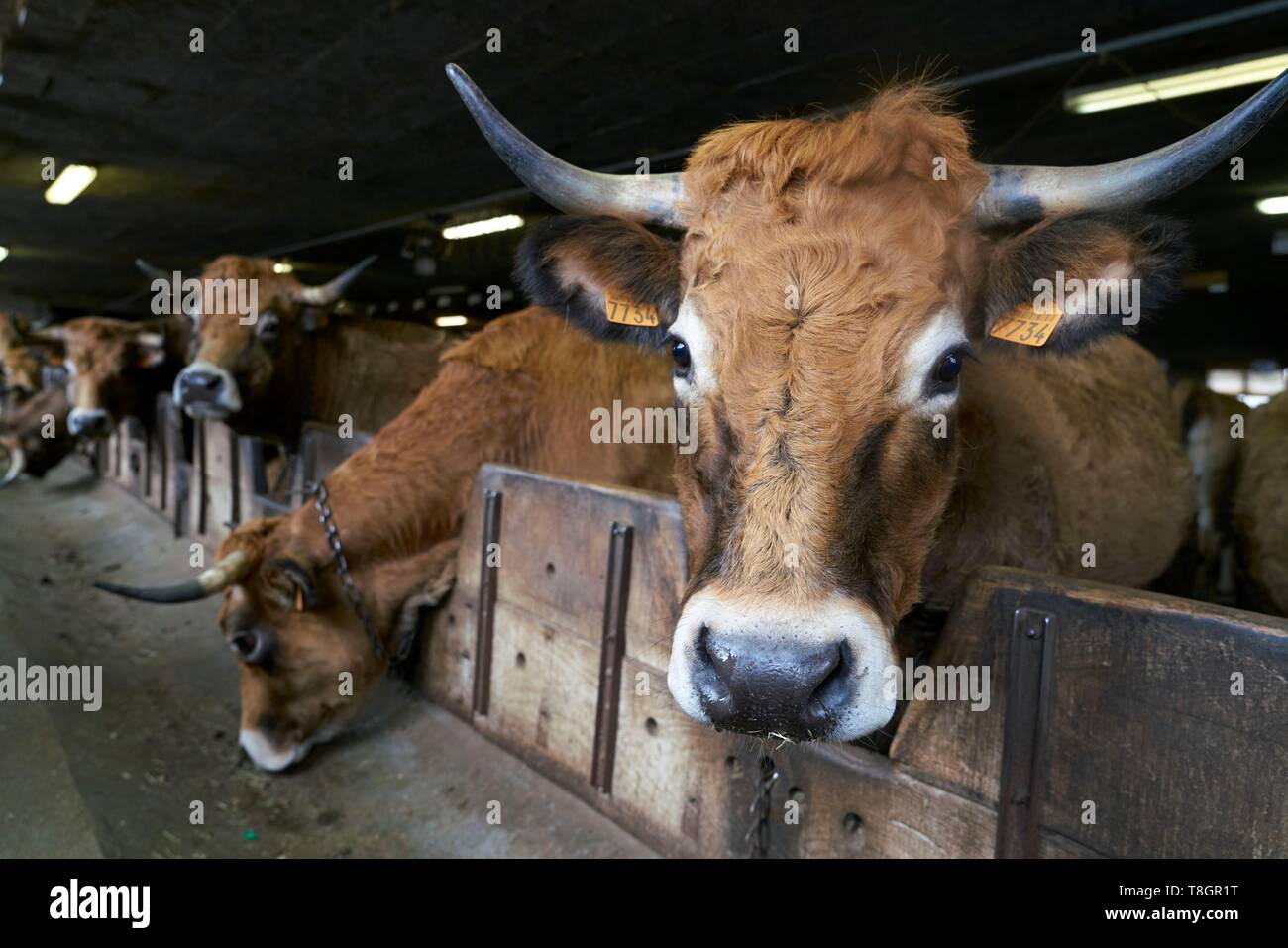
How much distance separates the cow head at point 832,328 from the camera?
60.4 inches

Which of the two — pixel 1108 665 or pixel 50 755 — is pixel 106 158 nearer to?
pixel 50 755

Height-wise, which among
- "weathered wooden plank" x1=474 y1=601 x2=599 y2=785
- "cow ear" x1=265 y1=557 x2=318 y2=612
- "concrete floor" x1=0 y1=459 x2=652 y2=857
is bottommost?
"concrete floor" x1=0 y1=459 x2=652 y2=857

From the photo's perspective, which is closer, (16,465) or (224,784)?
(224,784)

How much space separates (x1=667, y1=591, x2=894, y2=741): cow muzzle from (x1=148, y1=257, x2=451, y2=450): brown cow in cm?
512

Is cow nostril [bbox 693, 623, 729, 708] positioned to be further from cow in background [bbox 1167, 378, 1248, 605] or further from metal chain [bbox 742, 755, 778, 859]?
cow in background [bbox 1167, 378, 1248, 605]

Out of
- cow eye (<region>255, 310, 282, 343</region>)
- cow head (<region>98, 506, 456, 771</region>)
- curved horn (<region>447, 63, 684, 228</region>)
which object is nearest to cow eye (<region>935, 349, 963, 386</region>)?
curved horn (<region>447, 63, 684, 228</region>)

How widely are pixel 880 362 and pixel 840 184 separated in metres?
0.50

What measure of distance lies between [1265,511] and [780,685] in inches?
155

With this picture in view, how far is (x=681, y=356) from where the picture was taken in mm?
2076

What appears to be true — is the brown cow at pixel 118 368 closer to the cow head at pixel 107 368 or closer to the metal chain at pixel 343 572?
the cow head at pixel 107 368

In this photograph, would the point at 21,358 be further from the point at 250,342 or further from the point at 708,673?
the point at 708,673

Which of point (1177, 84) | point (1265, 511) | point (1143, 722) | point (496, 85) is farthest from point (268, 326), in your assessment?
point (1177, 84)

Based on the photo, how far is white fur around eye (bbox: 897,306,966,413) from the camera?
5.96 ft

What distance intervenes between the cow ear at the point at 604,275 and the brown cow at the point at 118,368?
8.61 m
